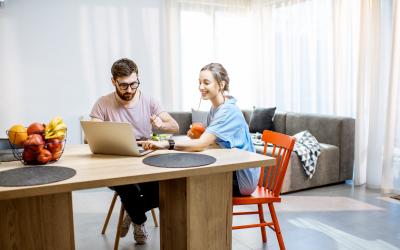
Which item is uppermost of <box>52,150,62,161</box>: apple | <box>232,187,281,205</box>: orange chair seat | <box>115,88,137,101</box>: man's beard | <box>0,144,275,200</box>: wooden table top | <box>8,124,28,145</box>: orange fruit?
<box>115,88,137,101</box>: man's beard

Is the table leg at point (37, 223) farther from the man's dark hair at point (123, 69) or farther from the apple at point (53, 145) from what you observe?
the man's dark hair at point (123, 69)

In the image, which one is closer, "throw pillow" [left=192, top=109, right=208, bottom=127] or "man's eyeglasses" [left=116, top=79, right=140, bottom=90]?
"man's eyeglasses" [left=116, top=79, right=140, bottom=90]

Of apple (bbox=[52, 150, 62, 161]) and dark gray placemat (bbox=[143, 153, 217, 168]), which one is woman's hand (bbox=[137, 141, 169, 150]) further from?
apple (bbox=[52, 150, 62, 161])

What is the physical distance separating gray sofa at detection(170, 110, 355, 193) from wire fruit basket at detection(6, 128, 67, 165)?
2492 mm

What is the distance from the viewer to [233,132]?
206cm

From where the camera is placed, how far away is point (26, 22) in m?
4.77

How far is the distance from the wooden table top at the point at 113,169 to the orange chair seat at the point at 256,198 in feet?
1.05

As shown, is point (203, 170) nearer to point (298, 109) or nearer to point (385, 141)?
point (385, 141)

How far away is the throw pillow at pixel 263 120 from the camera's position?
498cm

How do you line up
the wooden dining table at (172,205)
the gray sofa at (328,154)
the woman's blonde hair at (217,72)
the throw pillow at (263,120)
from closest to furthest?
the wooden dining table at (172,205) < the woman's blonde hair at (217,72) < the gray sofa at (328,154) < the throw pillow at (263,120)

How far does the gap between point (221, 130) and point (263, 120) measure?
9.97ft

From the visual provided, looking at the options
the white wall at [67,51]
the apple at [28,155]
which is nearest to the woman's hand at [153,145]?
the apple at [28,155]

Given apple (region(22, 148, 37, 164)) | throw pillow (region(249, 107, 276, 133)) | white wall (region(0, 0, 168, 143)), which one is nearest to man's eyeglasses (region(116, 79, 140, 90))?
apple (region(22, 148, 37, 164))

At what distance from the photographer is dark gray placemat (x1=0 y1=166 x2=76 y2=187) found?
139cm
